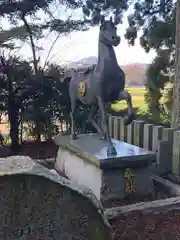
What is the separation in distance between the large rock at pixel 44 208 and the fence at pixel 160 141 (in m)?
2.11

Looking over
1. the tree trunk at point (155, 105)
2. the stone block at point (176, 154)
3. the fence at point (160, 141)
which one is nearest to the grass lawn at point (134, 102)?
the tree trunk at point (155, 105)

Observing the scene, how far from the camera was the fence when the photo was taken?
3.90m

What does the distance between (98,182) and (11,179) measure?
176 centimetres

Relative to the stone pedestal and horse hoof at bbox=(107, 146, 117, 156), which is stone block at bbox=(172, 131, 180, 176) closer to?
the stone pedestal

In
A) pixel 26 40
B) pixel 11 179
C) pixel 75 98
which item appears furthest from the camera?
pixel 26 40

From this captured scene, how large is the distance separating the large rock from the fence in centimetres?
211

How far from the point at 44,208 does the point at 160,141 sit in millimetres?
2436

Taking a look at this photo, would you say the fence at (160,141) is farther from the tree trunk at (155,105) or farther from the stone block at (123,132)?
the tree trunk at (155,105)

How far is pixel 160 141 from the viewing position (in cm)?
403

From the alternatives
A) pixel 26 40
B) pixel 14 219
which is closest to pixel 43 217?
pixel 14 219

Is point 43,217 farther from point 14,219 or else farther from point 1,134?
point 1,134

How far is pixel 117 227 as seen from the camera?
2.75 metres

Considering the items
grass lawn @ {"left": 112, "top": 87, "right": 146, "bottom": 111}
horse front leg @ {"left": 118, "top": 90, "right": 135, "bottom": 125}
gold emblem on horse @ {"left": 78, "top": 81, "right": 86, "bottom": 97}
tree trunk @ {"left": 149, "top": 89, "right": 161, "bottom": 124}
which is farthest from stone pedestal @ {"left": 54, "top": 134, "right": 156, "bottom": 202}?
tree trunk @ {"left": 149, "top": 89, "right": 161, "bottom": 124}

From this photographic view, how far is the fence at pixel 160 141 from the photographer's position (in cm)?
390
